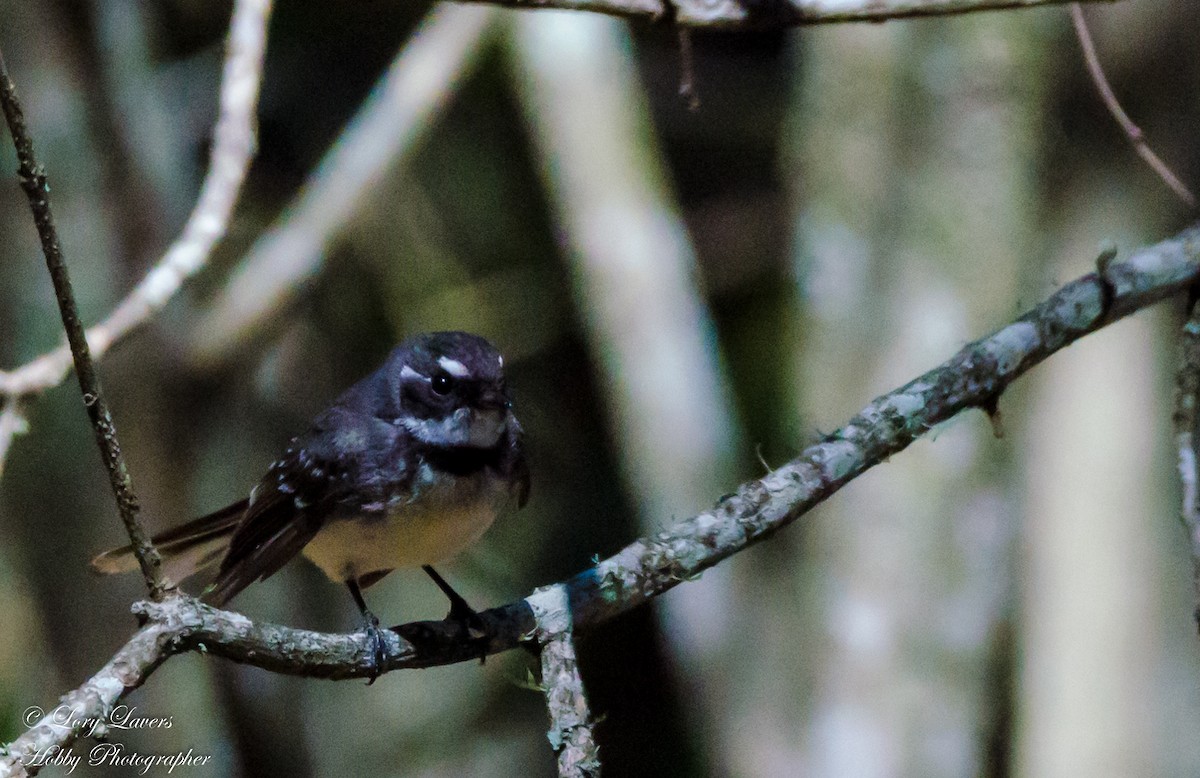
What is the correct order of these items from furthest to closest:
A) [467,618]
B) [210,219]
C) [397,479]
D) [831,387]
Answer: [831,387]
[397,479]
[210,219]
[467,618]

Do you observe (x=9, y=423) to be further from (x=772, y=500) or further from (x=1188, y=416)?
(x=1188, y=416)

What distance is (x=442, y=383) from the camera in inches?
141

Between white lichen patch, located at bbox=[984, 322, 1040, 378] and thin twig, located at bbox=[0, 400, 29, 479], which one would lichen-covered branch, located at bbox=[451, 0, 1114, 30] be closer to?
white lichen patch, located at bbox=[984, 322, 1040, 378]

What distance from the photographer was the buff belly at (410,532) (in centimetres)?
344

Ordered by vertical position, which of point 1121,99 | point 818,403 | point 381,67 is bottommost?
point 818,403

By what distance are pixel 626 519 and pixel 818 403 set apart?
2562 millimetres

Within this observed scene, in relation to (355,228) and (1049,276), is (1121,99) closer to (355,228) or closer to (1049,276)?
(1049,276)

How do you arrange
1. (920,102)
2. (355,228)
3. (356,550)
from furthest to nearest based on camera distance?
(355,228) → (920,102) → (356,550)

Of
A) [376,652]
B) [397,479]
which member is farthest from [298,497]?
[376,652]

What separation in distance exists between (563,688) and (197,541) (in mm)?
1863

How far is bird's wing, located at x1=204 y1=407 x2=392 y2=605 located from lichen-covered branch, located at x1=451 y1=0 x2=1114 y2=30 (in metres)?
1.42

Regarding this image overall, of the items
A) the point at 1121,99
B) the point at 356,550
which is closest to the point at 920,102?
the point at 1121,99

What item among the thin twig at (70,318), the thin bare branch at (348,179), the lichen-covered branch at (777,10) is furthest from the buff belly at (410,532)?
the thin bare branch at (348,179)

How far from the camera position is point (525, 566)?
721cm
